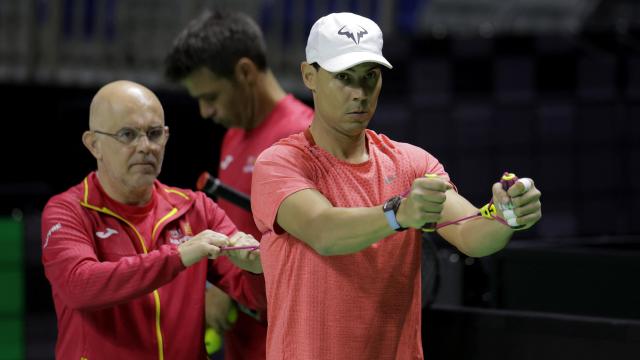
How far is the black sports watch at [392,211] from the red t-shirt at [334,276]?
216mm

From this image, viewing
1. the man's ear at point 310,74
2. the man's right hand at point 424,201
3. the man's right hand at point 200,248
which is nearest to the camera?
the man's right hand at point 424,201

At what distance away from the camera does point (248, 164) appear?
144 inches

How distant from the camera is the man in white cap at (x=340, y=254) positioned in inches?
91.9

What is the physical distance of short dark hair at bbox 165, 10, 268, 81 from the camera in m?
3.71

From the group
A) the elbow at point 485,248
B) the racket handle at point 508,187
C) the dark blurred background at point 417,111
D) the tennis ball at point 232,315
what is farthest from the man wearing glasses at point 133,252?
the dark blurred background at point 417,111

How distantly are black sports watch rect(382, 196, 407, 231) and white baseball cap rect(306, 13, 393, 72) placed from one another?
13.8 inches

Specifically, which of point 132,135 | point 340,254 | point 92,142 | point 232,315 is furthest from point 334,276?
point 232,315

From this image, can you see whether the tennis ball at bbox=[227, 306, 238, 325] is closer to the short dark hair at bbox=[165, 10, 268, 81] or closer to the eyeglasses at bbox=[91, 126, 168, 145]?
the eyeglasses at bbox=[91, 126, 168, 145]

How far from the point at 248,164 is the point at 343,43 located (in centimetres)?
136

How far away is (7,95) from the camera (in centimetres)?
613

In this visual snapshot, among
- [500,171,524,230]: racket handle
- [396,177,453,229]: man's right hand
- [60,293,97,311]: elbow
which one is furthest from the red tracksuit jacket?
[500,171,524,230]: racket handle

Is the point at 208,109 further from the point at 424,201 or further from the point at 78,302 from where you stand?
the point at 424,201

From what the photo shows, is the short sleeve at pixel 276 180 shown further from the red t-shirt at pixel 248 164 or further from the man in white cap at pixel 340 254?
the red t-shirt at pixel 248 164

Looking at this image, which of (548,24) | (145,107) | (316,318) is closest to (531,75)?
(548,24)
